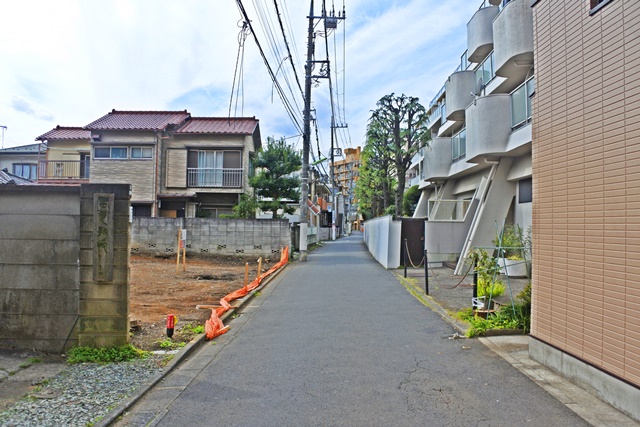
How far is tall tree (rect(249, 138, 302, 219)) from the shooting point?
76.2ft

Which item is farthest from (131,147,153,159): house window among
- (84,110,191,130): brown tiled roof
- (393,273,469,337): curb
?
(393,273,469,337): curb

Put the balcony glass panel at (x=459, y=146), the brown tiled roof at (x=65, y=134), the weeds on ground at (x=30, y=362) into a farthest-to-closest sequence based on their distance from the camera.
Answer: the brown tiled roof at (x=65, y=134) → the balcony glass panel at (x=459, y=146) → the weeds on ground at (x=30, y=362)

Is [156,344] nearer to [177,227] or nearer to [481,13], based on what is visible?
[177,227]

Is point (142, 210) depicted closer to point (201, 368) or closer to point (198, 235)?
point (198, 235)

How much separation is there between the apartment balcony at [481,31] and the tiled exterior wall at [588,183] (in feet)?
42.6

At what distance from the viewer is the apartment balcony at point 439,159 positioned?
22750 mm

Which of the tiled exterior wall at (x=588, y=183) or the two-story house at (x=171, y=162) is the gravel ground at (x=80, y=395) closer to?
the tiled exterior wall at (x=588, y=183)

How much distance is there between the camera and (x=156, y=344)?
A: 6688mm

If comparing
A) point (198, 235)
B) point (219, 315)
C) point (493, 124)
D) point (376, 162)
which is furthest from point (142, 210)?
point (493, 124)

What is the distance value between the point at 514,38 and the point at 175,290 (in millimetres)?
12213

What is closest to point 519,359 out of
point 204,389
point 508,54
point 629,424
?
Result: point 629,424

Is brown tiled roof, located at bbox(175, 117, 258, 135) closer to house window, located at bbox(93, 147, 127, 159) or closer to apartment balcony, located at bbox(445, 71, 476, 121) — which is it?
house window, located at bbox(93, 147, 127, 159)

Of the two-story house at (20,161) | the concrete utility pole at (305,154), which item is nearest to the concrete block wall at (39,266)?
the concrete utility pole at (305,154)

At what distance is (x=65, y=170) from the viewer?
27.1 metres
